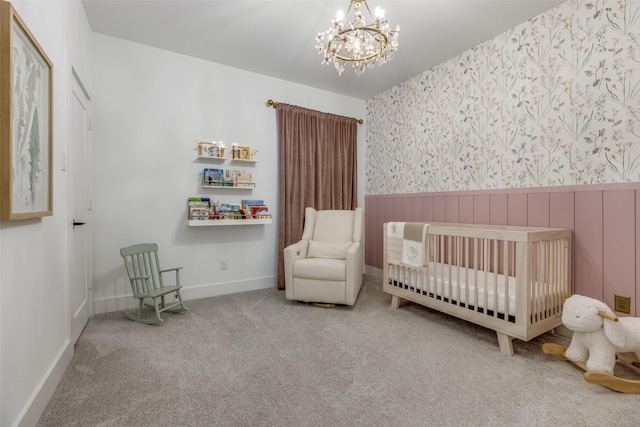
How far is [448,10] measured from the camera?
90.1 inches

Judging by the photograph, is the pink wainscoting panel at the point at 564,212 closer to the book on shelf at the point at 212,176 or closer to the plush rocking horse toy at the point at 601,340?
the plush rocking horse toy at the point at 601,340

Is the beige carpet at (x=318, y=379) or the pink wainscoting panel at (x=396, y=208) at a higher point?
the pink wainscoting panel at (x=396, y=208)

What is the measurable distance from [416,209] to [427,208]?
0.16 meters

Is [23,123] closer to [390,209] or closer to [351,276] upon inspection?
[351,276]

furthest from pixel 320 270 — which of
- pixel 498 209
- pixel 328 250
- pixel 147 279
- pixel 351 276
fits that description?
pixel 498 209

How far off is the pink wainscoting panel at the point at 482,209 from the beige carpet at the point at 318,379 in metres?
1.00

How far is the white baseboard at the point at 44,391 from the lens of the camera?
119 cm

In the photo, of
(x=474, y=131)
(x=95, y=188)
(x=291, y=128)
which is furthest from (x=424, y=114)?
(x=95, y=188)

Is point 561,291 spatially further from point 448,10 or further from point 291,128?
point 291,128

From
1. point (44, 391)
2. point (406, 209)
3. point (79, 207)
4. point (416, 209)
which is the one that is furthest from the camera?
point (406, 209)

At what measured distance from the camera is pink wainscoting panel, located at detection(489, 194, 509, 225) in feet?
8.44

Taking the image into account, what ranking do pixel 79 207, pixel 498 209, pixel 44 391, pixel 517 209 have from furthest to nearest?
1. pixel 498 209
2. pixel 517 209
3. pixel 79 207
4. pixel 44 391

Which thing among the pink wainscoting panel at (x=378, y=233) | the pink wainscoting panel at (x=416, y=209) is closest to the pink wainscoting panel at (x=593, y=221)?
the pink wainscoting panel at (x=416, y=209)

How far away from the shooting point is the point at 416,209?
344 centimetres
